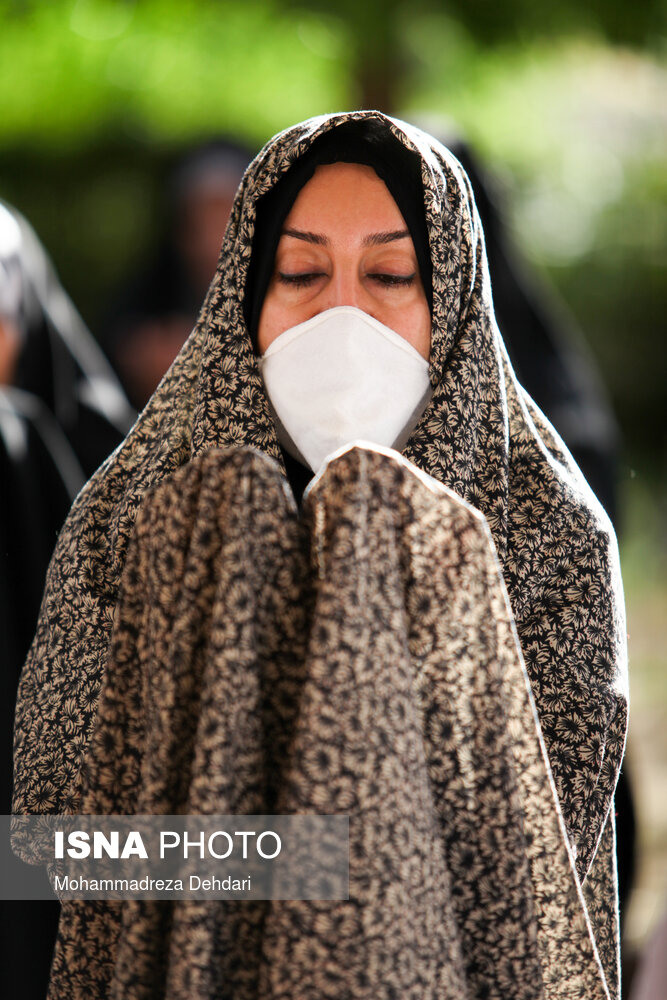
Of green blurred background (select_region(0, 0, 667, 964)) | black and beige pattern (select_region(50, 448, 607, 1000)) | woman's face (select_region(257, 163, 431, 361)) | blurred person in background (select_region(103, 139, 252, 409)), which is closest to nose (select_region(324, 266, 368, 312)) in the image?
woman's face (select_region(257, 163, 431, 361))

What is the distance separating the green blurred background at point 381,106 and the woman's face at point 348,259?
13.3 ft

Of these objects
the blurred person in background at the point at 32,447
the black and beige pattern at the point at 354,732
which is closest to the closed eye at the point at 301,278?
the black and beige pattern at the point at 354,732

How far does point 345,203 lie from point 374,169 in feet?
0.20

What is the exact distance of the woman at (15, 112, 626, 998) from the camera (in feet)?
2.85

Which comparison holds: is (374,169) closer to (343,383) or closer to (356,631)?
(343,383)

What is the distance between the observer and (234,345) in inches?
48.7

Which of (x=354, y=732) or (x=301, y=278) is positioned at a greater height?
(x=301, y=278)

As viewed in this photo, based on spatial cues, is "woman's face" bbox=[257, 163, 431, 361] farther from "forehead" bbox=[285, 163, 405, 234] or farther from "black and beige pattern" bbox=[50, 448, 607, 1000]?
"black and beige pattern" bbox=[50, 448, 607, 1000]

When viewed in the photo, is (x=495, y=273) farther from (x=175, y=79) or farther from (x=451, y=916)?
(x=175, y=79)

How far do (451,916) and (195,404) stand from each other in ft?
2.16

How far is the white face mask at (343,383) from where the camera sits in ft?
3.82

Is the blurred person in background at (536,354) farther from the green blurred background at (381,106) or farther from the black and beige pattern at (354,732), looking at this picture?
the green blurred background at (381,106)

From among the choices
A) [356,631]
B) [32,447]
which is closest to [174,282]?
[32,447]

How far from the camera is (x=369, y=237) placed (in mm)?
1212
